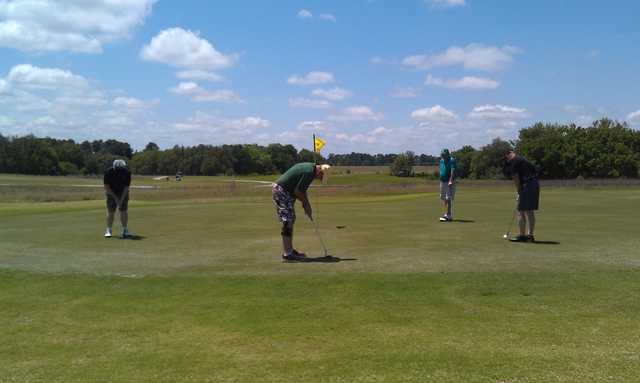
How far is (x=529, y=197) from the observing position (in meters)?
13.0

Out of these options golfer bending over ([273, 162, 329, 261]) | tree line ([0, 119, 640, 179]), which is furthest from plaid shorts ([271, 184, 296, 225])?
tree line ([0, 119, 640, 179])

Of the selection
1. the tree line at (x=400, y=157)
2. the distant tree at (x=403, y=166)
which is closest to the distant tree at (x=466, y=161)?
the tree line at (x=400, y=157)

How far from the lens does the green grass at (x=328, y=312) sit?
5.23m

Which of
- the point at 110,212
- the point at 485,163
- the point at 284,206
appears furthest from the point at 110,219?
the point at 485,163

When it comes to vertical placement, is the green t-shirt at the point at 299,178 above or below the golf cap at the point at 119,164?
below

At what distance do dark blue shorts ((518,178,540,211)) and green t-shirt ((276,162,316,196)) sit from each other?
565 cm

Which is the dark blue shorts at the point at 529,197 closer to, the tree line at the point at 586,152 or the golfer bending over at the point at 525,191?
the golfer bending over at the point at 525,191

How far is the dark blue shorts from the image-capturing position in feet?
42.6

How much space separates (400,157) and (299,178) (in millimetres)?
141320

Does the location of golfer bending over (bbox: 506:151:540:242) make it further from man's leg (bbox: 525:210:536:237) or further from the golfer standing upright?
the golfer standing upright

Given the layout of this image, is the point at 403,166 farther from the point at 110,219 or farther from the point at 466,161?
the point at 110,219

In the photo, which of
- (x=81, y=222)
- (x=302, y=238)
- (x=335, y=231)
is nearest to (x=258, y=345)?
(x=302, y=238)

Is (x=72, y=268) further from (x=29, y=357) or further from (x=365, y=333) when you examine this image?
(x=365, y=333)

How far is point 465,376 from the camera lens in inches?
192
